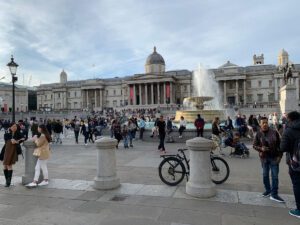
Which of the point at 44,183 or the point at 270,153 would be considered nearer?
the point at 270,153

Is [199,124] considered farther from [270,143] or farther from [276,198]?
[276,198]

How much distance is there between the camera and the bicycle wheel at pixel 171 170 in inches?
309

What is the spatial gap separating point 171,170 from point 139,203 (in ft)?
5.80

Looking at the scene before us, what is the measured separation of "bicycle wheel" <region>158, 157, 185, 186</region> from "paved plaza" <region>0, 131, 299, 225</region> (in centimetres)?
21

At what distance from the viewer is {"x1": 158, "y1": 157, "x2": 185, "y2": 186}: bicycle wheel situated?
25.8 feet

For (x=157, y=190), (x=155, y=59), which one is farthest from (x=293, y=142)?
(x=155, y=59)

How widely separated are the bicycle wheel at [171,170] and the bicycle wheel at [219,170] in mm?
893

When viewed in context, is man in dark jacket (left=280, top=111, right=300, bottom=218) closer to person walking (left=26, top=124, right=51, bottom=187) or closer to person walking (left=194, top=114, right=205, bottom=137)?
person walking (left=26, top=124, right=51, bottom=187)

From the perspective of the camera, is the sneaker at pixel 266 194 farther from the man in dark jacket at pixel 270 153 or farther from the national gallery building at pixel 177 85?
the national gallery building at pixel 177 85

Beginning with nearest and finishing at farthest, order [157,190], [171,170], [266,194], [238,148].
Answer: [266,194] → [157,190] → [171,170] → [238,148]

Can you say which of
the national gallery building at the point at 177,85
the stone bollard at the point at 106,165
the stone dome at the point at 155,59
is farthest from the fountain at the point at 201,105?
the stone dome at the point at 155,59

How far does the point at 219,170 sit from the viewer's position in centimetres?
808

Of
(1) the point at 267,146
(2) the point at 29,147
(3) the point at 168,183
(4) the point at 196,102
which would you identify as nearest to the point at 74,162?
(2) the point at 29,147

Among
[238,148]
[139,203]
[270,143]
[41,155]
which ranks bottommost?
[139,203]
